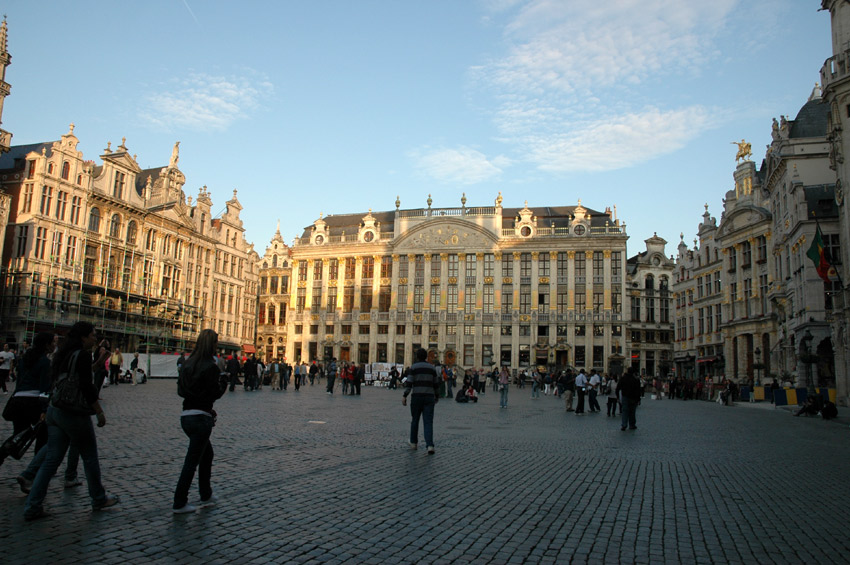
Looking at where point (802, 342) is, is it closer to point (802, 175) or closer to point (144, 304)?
point (802, 175)

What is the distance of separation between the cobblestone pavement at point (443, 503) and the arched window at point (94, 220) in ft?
135

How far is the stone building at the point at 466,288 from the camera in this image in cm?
6581

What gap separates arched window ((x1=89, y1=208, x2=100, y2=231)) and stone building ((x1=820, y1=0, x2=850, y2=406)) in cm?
4884

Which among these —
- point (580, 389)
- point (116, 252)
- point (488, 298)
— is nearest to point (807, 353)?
point (580, 389)

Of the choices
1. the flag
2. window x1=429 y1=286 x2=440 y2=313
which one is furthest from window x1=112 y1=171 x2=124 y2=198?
the flag

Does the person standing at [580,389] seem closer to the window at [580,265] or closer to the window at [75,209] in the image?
the window at [75,209]

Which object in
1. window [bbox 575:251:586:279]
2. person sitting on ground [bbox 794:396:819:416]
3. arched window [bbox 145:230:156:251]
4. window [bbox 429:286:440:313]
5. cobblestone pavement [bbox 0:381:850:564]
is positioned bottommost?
cobblestone pavement [bbox 0:381:850:564]

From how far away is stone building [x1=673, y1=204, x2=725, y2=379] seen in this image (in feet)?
183

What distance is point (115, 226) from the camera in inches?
2009

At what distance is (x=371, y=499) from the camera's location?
23.1ft

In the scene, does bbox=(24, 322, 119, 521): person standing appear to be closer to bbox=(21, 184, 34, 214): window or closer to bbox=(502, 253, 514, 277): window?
bbox=(21, 184, 34, 214): window

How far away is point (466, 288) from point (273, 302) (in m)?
25.9

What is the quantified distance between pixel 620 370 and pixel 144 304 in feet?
146

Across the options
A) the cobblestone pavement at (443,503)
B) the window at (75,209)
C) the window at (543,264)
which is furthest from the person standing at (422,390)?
the window at (543,264)
